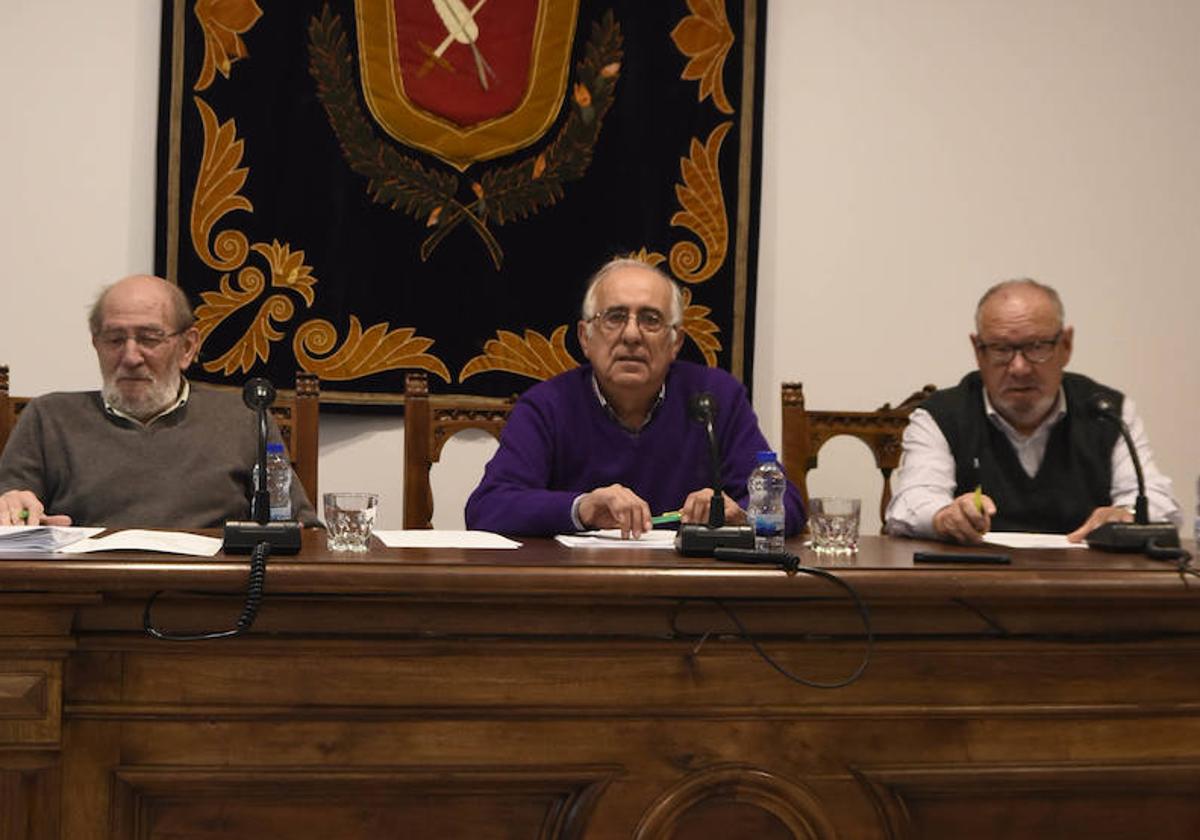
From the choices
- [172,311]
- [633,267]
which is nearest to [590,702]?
[633,267]

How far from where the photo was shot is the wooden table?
1632 millimetres

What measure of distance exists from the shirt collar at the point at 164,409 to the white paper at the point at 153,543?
813mm

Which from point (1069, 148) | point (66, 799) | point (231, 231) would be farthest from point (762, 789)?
point (1069, 148)

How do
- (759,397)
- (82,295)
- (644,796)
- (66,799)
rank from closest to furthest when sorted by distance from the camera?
(66,799) < (644,796) < (82,295) < (759,397)

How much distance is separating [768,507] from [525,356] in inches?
59.4

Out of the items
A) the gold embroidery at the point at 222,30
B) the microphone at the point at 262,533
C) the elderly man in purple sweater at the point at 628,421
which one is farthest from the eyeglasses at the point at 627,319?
the gold embroidery at the point at 222,30

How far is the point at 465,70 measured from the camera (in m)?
3.53

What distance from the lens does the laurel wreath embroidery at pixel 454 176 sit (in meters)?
3.46

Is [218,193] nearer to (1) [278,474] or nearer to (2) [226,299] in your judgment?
(2) [226,299]

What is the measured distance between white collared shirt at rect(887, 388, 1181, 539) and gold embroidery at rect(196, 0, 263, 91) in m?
1.97

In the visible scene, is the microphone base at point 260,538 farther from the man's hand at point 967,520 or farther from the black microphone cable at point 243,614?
the man's hand at point 967,520

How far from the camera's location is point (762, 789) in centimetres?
175

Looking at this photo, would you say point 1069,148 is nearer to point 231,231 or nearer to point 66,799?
point 231,231

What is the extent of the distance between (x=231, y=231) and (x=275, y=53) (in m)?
0.49
